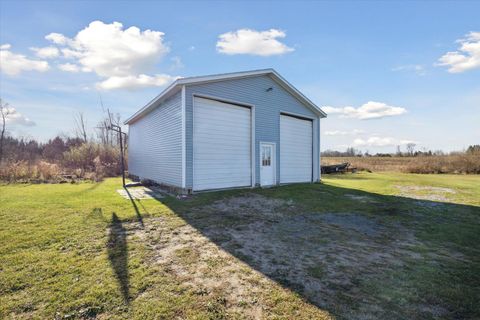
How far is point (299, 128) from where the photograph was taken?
1328 centimetres

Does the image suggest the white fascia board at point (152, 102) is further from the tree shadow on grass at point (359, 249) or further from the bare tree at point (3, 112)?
the bare tree at point (3, 112)

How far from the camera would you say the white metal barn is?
913cm

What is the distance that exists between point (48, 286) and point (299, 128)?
12203 millimetres

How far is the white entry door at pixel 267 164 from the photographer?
11227 millimetres

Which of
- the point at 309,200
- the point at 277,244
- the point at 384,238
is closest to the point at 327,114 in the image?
the point at 309,200

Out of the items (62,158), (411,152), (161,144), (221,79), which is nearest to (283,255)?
(221,79)

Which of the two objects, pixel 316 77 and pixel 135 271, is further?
pixel 316 77

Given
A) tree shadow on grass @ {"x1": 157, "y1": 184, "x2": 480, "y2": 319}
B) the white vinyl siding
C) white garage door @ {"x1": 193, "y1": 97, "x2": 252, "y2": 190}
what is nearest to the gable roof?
the white vinyl siding

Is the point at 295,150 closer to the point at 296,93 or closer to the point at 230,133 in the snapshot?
the point at 296,93

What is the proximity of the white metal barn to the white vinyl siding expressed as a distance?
0.04 m

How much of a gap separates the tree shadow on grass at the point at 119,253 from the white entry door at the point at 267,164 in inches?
274

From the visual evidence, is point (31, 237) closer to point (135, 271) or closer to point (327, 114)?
point (135, 271)

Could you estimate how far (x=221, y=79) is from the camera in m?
9.60

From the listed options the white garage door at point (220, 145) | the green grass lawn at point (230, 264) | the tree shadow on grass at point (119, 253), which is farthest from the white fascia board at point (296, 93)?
the tree shadow on grass at point (119, 253)
